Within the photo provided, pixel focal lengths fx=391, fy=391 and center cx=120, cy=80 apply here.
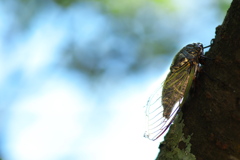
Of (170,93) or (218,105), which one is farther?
(170,93)

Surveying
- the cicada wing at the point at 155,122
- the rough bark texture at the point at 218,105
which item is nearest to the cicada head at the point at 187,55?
the cicada wing at the point at 155,122

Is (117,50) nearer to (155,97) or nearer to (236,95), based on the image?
(155,97)

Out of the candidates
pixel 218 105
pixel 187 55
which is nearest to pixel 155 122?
pixel 187 55

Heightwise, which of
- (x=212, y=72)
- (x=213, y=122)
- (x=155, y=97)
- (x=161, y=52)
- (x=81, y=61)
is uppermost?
(x=81, y=61)

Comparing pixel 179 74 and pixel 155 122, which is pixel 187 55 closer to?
pixel 179 74

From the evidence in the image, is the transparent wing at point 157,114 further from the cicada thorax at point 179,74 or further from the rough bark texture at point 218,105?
the rough bark texture at point 218,105

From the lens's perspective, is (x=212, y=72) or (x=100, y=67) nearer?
(x=212, y=72)

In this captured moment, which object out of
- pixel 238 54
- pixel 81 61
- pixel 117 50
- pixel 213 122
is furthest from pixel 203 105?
pixel 81 61
